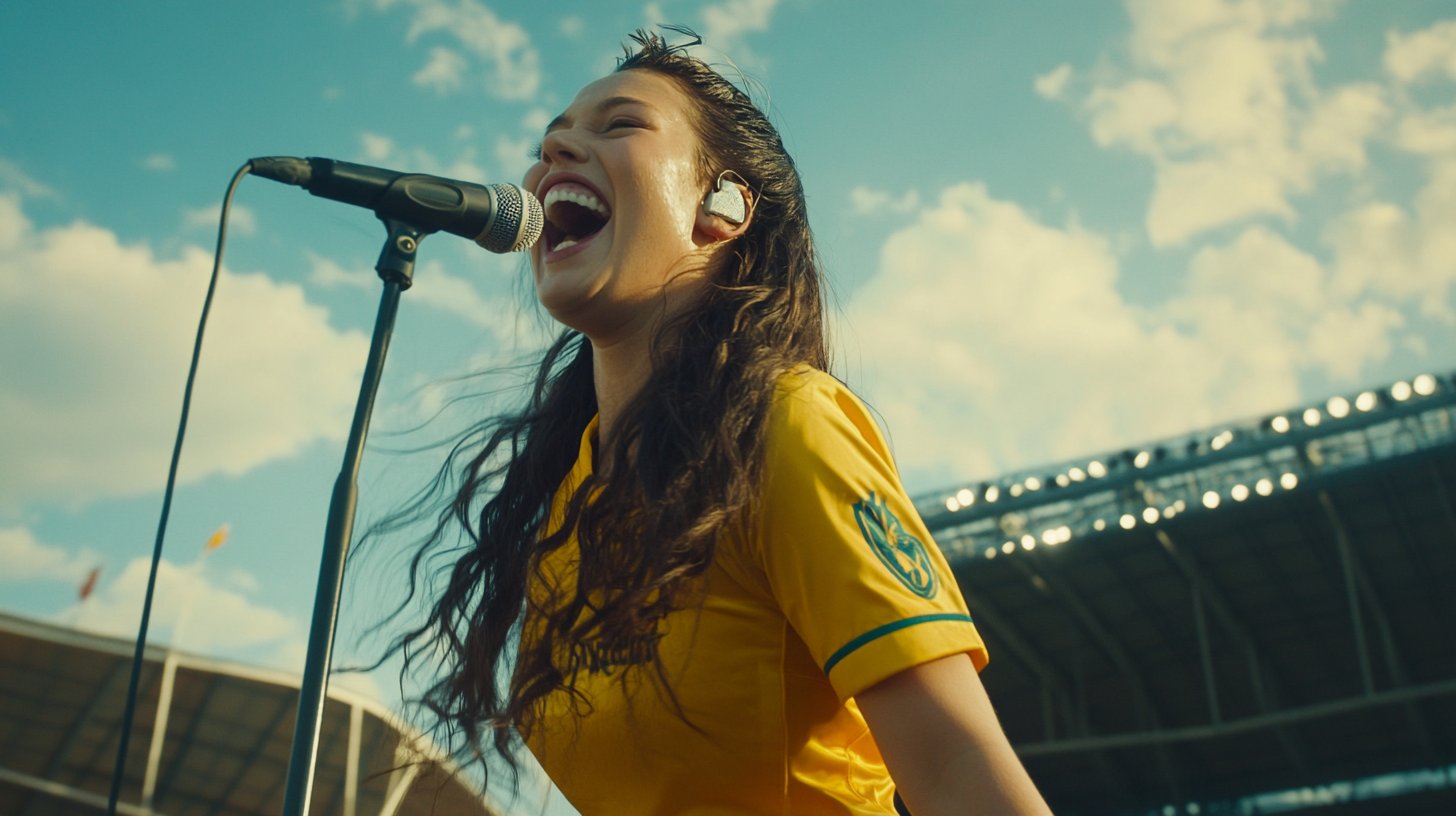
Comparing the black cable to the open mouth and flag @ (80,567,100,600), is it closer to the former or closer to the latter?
the open mouth

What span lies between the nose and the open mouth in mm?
48

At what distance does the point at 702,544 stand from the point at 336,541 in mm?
583

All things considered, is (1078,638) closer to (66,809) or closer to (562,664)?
(66,809)

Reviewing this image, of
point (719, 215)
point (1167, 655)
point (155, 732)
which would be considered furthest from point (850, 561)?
point (1167, 655)

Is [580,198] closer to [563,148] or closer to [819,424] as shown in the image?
[563,148]

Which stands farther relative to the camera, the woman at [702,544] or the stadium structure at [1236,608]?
the stadium structure at [1236,608]

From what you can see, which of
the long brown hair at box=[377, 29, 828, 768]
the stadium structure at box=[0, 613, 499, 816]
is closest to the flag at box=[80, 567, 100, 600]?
the stadium structure at box=[0, 613, 499, 816]

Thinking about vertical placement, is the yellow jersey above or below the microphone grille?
below

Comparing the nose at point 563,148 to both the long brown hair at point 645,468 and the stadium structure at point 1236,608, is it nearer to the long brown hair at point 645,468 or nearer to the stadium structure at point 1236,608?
the long brown hair at point 645,468

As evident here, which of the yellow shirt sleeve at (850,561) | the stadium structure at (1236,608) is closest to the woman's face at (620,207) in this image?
the yellow shirt sleeve at (850,561)

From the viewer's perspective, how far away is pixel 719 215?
205 cm

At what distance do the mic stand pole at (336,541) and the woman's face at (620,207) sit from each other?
241mm

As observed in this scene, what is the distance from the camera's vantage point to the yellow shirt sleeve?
129 centimetres

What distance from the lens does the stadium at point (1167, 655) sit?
14.1 m
